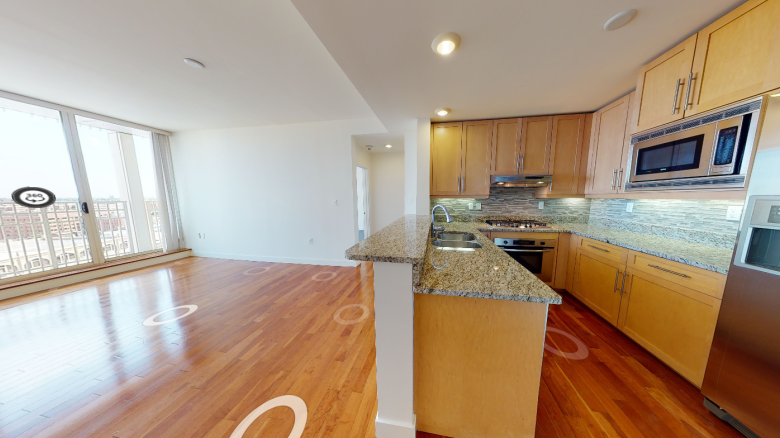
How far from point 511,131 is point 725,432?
108 inches

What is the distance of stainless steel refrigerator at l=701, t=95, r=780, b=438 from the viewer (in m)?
0.99

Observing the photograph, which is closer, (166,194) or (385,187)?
(166,194)

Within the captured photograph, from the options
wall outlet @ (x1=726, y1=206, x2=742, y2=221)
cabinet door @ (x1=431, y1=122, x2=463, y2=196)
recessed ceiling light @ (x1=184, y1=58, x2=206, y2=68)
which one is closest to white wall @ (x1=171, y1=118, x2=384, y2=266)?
cabinet door @ (x1=431, y1=122, x2=463, y2=196)

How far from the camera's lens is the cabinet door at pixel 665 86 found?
1.44 meters

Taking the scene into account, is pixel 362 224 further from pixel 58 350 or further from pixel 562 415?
pixel 562 415

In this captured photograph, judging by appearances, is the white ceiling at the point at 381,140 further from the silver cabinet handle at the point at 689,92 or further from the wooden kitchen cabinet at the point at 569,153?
the silver cabinet handle at the point at 689,92

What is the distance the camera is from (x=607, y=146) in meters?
2.30

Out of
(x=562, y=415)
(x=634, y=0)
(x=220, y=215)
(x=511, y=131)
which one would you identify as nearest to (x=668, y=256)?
(x=562, y=415)

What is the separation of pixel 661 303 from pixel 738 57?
1552 mm

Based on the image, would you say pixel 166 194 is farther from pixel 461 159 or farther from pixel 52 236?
pixel 461 159

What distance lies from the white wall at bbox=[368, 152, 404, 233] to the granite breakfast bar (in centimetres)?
427

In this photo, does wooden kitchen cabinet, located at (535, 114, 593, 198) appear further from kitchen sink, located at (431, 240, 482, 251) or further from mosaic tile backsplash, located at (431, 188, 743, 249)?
kitchen sink, located at (431, 240, 482, 251)

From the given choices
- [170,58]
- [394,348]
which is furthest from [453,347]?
[170,58]

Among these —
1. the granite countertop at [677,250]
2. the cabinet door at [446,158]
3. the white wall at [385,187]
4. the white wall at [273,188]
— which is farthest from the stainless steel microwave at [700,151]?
the white wall at [385,187]
